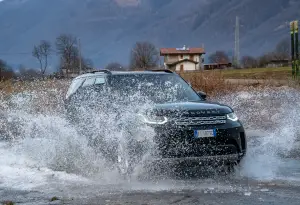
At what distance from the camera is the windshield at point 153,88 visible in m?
8.46

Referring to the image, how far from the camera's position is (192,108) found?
7379 millimetres

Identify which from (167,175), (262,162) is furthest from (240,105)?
(167,175)

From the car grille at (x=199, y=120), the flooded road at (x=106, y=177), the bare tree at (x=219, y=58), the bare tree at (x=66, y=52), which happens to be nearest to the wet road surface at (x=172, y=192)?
the flooded road at (x=106, y=177)

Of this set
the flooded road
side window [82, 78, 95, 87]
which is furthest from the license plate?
side window [82, 78, 95, 87]

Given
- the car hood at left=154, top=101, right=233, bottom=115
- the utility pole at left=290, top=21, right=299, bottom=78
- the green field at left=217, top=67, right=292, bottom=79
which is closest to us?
the car hood at left=154, top=101, right=233, bottom=115

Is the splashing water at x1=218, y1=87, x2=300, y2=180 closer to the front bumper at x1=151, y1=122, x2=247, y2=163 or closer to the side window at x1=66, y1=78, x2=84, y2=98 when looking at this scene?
the front bumper at x1=151, y1=122, x2=247, y2=163

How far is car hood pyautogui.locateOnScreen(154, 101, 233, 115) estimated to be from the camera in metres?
7.24

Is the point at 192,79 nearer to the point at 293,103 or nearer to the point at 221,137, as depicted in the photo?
the point at 293,103

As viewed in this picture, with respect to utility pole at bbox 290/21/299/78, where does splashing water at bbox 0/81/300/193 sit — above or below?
below

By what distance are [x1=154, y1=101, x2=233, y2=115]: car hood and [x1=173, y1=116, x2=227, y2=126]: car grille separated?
0.09 metres

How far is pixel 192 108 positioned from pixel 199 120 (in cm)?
26

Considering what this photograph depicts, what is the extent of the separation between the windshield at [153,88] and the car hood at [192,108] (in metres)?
0.64

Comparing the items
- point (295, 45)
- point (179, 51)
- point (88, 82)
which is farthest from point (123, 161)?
point (179, 51)

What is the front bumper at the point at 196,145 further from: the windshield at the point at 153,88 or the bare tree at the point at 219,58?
the bare tree at the point at 219,58
